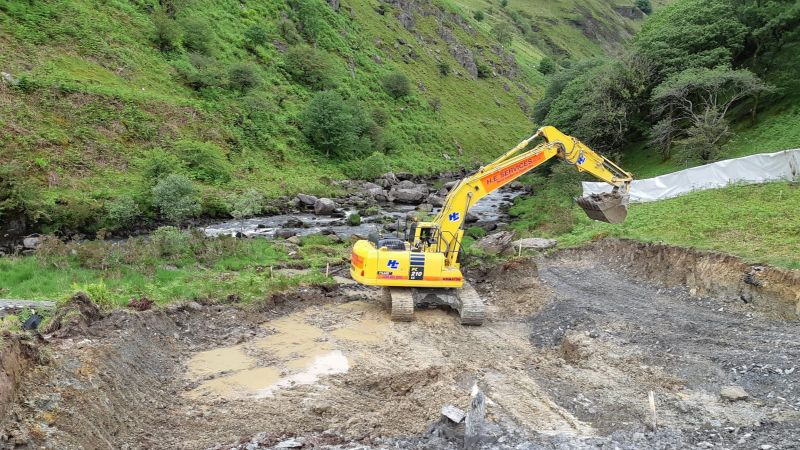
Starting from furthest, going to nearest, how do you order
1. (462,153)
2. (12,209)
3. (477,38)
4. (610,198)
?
1. (477,38)
2. (462,153)
3. (12,209)
4. (610,198)

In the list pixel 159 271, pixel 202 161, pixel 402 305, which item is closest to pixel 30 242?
pixel 159 271

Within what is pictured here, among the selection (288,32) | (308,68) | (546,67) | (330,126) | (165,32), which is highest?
(546,67)

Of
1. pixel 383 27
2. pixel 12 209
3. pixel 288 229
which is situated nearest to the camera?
pixel 12 209

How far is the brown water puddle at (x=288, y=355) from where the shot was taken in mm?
10852

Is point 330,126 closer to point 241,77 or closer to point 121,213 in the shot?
point 241,77

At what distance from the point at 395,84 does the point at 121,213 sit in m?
50.2

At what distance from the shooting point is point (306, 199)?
37.3 metres

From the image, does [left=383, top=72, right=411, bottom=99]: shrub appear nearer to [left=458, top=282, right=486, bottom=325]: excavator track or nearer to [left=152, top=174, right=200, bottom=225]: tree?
[left=152, top=174, right=200, bottom=225]: tree

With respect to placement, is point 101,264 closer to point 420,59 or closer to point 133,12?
point 133,12

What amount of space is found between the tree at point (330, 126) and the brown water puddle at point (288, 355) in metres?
35.7

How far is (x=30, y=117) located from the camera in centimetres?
3084

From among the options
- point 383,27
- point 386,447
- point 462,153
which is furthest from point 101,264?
point 383,27

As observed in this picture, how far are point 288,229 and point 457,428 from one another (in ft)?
73.1

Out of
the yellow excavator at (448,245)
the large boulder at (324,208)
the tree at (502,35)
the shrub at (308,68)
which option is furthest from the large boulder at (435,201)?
the tree at (502,35)
